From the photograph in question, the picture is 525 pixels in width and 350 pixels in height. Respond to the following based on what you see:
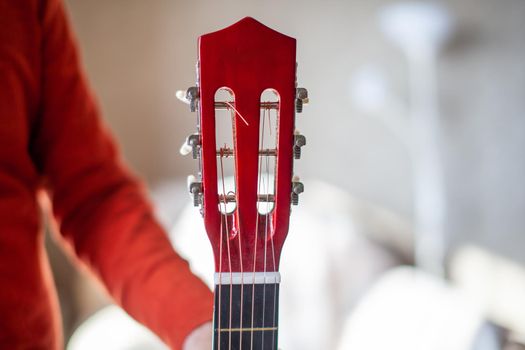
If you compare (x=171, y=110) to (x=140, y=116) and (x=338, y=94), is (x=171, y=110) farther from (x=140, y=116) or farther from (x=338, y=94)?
(x=338, y=94)

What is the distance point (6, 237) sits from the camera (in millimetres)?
588

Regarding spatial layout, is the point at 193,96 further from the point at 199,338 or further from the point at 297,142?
the point at 199,338

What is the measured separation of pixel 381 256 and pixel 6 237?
1386 millimetres

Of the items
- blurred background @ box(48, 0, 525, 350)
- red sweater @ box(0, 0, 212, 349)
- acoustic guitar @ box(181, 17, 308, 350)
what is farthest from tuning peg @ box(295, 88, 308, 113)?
blurred background @ box(48, 0, 525, 350)

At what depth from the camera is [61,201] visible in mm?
669

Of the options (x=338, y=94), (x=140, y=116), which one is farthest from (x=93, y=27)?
(x=338, y=94)

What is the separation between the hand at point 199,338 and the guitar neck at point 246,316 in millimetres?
42

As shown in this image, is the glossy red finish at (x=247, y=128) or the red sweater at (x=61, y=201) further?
the red sweater at (x=61, y=201)

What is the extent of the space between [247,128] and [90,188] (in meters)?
0.29

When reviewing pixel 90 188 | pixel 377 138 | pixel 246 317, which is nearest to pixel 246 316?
pixel 246 317

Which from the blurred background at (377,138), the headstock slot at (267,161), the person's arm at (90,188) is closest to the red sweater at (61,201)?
the person's arm at (90,188)

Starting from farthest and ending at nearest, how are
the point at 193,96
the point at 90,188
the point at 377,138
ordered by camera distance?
the point at 377,138
the point at 90,188
the point at 193,96

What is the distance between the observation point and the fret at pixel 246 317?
47cm

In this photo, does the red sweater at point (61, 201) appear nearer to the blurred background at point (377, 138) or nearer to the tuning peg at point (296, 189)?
the tuning peg at point (296, 189)
